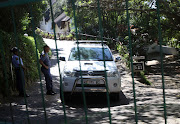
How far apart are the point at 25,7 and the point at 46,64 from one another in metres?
3.95

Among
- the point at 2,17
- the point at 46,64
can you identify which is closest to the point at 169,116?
the point at 46,64

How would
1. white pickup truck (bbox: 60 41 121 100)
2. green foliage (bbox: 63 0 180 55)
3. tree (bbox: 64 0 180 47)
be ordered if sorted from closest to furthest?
white pickup truck (bbox: 60 41 121 100), tree (bbox: 64 0 180 47), green foliage (bbox: 63 0 180 55)

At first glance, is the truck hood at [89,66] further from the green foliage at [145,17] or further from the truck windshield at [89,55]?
the green foliage at [145,17]

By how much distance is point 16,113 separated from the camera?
614cm

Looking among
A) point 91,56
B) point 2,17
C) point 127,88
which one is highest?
point 2,17

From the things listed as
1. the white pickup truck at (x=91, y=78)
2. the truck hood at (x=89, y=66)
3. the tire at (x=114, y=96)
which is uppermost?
the truck hood at (x=89, y=66)

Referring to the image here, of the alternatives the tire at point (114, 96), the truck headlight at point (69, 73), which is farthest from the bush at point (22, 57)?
the tire at point (114, 96)

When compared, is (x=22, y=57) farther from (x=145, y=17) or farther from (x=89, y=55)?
(x=145, y=17)

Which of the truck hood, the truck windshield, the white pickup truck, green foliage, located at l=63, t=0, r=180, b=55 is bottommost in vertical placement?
the white pickup truck

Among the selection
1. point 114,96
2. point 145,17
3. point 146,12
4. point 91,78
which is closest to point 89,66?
point 91,78

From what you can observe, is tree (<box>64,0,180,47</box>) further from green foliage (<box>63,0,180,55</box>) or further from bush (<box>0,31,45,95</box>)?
bush (<box>0,31,45,95</box>)

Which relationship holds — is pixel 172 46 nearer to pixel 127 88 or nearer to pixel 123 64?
pixel 123 64

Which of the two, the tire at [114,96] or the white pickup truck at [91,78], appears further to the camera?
the tire at [114,96]

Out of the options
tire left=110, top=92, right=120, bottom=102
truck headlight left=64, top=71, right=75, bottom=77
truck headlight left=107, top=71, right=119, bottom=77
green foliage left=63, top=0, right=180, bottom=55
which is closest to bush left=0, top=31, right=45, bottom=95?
truck headlight left=64, top=71, right=75, bottom=77
